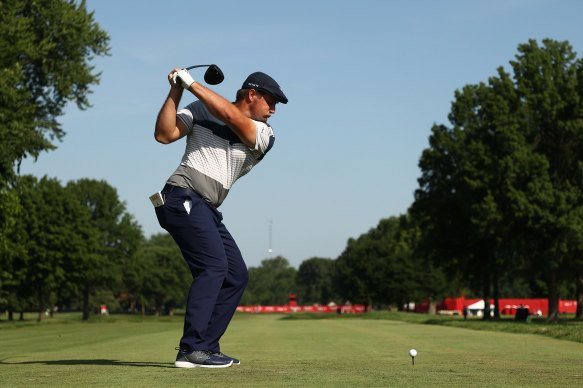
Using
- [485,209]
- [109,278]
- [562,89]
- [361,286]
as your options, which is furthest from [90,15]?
[361,286]

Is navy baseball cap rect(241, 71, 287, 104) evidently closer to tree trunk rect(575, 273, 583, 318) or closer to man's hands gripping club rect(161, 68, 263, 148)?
man's hands gripping club rect(161, 68, 263, 148)

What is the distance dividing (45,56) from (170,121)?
23.9 metres

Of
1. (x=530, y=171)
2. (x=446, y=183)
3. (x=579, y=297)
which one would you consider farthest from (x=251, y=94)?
(x=579, y=297)

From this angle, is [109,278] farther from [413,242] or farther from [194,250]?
[194,250]

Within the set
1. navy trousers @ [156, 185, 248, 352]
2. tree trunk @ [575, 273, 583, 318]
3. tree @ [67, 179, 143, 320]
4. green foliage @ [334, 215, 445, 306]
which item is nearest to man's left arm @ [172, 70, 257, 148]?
navy trousers @ [156, 185, 248, 352]

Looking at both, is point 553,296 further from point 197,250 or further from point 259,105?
point 197,250

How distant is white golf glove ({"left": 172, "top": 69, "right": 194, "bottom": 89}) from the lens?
557cm

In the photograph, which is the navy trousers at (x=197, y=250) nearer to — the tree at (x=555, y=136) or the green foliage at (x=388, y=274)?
the tree at (x=555, y=136)

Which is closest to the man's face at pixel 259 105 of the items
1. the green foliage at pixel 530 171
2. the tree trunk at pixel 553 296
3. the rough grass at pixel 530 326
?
the rough grass at pixel 530 326

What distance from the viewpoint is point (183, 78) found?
5.57 meters

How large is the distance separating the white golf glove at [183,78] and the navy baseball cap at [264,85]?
25.6 inches

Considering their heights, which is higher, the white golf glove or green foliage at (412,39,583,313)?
green foliage at (412,39,583,313)

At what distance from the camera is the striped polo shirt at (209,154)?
584 centimetres

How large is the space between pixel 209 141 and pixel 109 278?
65355mm
